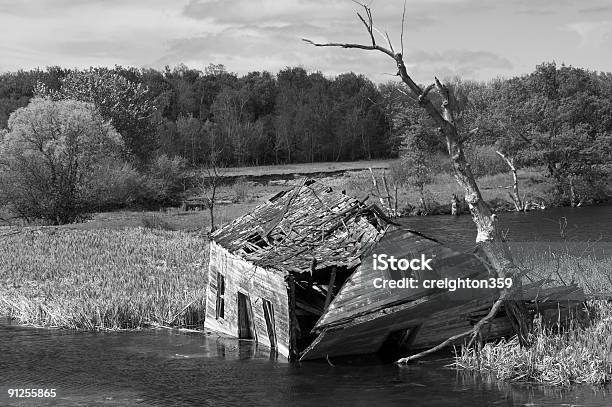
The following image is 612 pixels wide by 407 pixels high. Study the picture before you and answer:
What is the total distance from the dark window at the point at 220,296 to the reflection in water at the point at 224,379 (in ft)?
3.13

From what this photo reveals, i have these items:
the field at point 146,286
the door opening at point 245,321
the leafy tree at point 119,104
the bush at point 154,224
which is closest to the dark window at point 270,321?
the door opening at point 245,321

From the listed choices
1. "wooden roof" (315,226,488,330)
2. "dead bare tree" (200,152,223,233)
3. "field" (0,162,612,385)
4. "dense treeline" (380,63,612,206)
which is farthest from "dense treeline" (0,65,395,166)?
"wooden roof" (315,226,488,330)

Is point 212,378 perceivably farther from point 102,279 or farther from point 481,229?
point 102,279

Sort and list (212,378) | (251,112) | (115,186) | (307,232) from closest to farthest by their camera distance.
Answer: (212,378)
(307,232)
(115,186)
(251,112)

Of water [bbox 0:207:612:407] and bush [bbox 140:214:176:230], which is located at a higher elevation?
bush [bbox 140:214:176:230]

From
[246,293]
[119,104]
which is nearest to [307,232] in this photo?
[246,293]

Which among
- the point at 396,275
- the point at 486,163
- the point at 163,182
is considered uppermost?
the point at 486,163

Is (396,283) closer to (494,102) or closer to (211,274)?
(211,274)

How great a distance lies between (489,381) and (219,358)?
7025 millimetres

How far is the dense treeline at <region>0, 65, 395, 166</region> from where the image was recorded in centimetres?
10800

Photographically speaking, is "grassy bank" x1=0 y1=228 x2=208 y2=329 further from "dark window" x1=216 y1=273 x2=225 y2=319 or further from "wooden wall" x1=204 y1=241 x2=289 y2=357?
"dark window" x1=216 y1=273 x2=225 y2=319

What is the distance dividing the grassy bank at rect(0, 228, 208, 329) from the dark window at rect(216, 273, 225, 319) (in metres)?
1.44

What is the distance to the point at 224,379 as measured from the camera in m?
19.2

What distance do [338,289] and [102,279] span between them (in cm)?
1192
